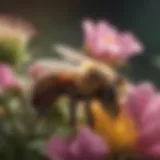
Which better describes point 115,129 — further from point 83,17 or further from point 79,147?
point 83,17

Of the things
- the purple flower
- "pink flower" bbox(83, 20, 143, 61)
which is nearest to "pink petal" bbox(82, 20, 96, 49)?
"pink flower" bbox(83, 20, 143, 61)

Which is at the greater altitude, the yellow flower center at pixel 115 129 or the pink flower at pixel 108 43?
the pink flower at pixel 108 43

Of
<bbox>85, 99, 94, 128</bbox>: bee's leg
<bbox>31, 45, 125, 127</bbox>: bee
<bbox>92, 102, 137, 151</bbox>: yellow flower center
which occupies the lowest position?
<bbox>92, 102, 137, 151</bbox>: yellow flower center

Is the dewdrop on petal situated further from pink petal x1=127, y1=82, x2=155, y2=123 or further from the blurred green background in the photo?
pink petal x1=127, y1=82, x2=155, y2=123

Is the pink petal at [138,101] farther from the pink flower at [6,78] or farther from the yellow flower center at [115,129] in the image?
the pink flower at [6,78]

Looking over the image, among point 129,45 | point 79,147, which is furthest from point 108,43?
point 79,147

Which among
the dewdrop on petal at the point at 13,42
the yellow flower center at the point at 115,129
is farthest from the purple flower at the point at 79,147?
the dewdrop on petal at the point at 13,42
